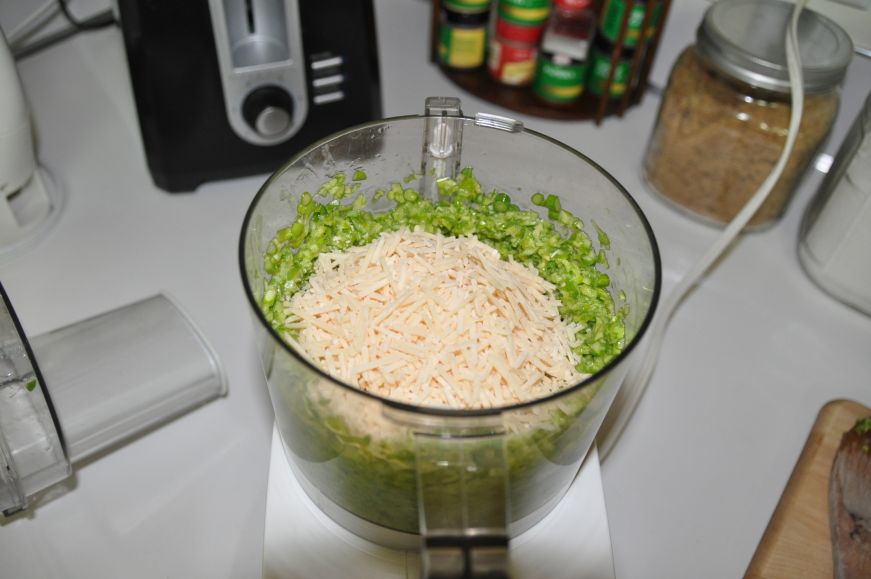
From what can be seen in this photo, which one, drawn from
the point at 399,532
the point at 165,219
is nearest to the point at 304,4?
the point at 165,219

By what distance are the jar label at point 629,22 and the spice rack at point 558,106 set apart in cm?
1

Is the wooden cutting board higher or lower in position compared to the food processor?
lower

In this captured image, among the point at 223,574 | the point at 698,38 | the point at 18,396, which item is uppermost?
the point at 698,38

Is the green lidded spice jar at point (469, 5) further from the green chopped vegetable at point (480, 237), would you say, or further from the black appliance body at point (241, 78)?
the green chopped vegetable at point (480, 237)

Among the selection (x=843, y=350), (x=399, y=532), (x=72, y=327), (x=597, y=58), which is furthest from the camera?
(x=597, y=58)

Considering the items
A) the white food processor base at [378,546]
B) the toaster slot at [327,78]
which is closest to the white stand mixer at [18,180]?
the toaster slot at [327,78]

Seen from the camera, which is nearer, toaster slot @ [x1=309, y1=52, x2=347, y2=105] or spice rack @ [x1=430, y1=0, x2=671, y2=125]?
toaster slot @ [x1=309, y1=52, x2=347, y2=105]

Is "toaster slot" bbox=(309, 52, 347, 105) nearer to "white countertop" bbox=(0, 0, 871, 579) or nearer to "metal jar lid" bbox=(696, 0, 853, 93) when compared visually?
"white countertop" bbox=(0, 0, 871, 579)

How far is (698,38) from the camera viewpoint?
2.53 ft

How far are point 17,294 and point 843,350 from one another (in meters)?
0.84

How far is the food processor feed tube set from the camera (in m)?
0.55

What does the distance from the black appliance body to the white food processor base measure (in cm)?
40

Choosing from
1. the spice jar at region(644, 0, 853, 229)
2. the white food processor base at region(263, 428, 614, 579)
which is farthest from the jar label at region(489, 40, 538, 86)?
the white food processor base at region(263, 428, 614, 579)

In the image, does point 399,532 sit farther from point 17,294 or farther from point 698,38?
point 698,38
